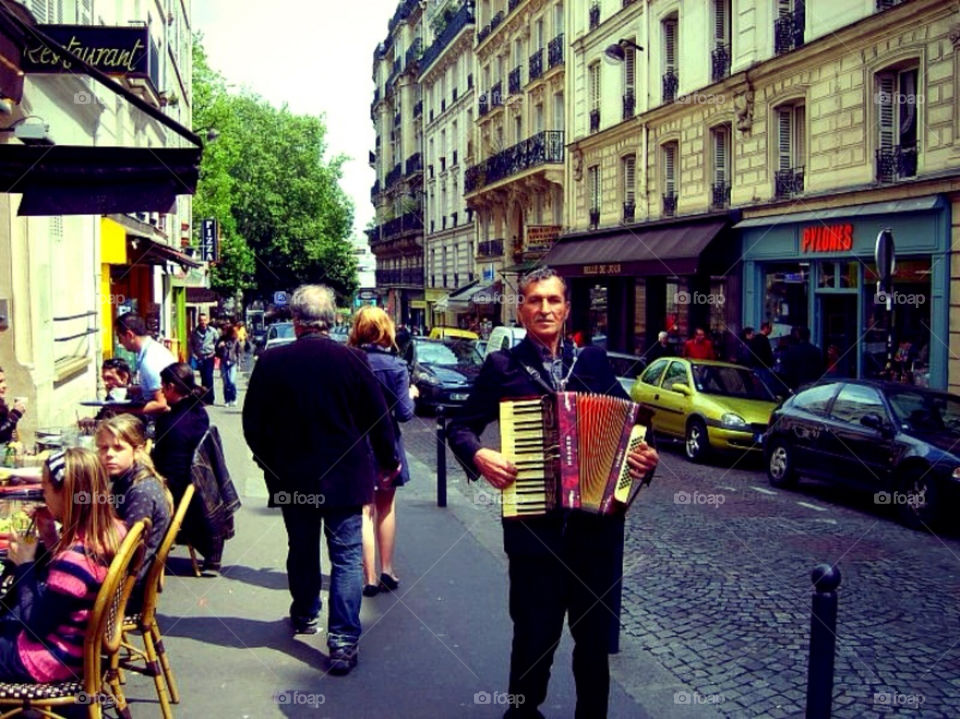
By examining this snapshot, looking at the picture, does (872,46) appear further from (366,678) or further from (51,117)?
(366,678)

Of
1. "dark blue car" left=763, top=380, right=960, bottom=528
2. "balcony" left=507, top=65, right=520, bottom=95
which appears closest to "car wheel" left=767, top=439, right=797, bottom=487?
"dark blue car" left=763, top=380, right=960, bottom=528

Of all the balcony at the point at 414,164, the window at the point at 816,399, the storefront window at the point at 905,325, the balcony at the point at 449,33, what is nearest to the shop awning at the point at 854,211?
the storefront window at the point at 905,325

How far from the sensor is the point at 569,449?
162 inches

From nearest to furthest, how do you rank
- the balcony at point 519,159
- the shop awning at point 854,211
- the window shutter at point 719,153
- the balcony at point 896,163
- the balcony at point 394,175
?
1. the shop awning at point 854,211
2. the balcony at point 896,163
3. the window shutter at point 719,153
4. the balcony at point 519,159
5. the balcony at point 394,175

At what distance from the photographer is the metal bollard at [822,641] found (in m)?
4.14

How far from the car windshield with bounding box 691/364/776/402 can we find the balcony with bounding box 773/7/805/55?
8.78m

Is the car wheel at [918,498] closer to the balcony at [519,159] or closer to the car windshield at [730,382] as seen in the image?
the car windshield at [730,382]

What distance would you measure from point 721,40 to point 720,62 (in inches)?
23.3

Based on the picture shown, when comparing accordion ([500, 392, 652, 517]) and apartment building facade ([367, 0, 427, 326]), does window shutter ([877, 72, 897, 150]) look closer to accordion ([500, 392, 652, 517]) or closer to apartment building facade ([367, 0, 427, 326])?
accordion ([500, 392, 652, 517])

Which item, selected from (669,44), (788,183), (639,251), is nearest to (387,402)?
(788,183)

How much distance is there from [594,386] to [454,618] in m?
2.68

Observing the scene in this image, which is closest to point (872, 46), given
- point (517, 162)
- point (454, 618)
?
point (454, 618)

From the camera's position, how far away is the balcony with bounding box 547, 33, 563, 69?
35.9 m

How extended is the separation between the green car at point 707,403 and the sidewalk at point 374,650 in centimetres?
692
